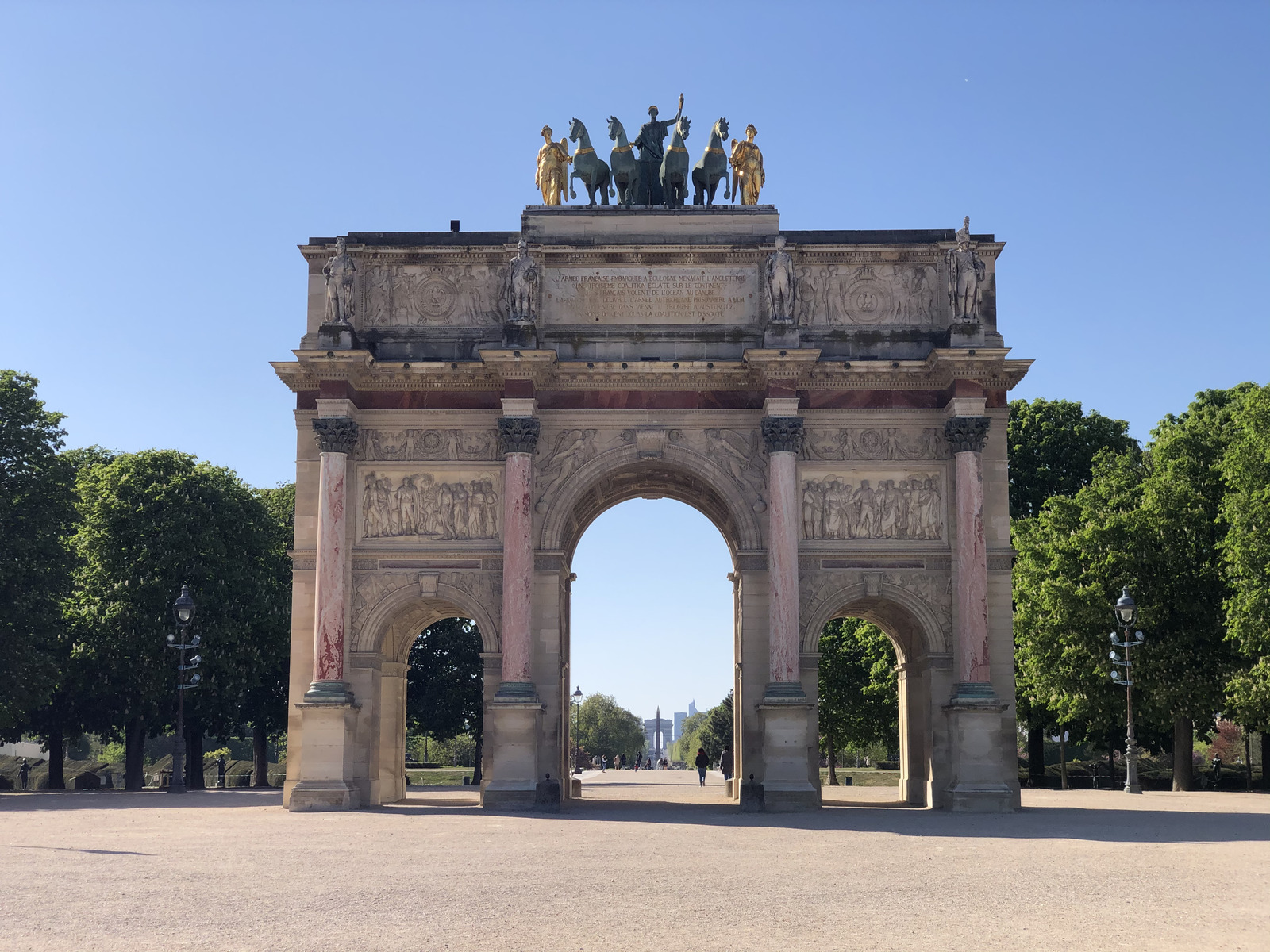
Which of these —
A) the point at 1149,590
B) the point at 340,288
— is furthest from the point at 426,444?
the point at 1149,590

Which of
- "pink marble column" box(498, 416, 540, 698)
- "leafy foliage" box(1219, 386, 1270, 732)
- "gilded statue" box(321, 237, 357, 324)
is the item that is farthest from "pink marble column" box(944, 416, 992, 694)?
"gilded statue" box(321, 237, 357, 324)

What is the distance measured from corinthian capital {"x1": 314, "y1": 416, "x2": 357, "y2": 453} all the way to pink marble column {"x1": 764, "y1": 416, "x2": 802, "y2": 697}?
11.0 m

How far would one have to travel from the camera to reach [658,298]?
127 feet

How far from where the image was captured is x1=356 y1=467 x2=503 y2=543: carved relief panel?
124 ft

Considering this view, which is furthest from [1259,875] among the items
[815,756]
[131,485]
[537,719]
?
[131,485]

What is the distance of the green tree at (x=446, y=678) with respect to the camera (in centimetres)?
6306

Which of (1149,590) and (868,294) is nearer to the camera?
(868,294)

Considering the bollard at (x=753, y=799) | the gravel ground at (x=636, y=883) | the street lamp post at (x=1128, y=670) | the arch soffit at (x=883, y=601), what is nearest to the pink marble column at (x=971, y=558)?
the arch soffit at (x=883, y=601)

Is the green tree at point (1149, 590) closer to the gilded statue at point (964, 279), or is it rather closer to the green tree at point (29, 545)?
the gilded statue at point (964, 279)

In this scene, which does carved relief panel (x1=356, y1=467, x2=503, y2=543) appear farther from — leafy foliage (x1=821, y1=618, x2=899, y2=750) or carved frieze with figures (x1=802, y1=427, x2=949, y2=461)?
leafy foliage (x1=821, y1=618, x2=899, y2=750)

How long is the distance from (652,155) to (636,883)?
2748 centimetres

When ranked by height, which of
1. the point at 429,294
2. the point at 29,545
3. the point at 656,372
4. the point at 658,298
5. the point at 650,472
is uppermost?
the point at 429,294

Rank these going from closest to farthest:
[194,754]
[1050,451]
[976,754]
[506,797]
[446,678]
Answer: [506,797], [976,754], [194,754], [1050,451], [446,678]

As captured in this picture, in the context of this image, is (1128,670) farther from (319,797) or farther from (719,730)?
(719,730)
